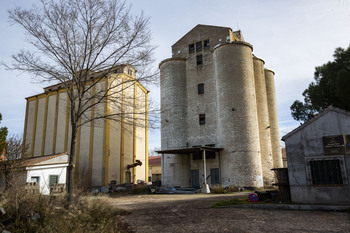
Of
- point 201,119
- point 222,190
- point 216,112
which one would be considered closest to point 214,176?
point 222,190

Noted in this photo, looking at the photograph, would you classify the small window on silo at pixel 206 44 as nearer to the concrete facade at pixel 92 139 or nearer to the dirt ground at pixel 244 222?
the concrete facade at pixel 92 139

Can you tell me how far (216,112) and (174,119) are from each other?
4.68 meters

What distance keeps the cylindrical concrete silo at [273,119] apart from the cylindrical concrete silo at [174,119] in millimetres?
10798

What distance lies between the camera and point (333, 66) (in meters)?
16.1

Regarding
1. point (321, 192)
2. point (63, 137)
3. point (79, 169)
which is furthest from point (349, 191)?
point (63, 137)

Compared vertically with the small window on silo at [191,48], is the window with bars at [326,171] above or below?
below

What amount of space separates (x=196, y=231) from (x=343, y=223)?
4.64 metres

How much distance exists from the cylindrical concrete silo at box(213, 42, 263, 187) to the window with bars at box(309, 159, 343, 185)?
1295cm

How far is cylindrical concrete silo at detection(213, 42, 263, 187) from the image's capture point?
81.1 feet

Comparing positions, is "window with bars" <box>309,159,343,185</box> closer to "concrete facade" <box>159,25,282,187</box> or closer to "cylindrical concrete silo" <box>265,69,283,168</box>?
"concrete facade" <box>159,25,282,187</box>

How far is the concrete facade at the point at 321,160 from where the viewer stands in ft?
36.7

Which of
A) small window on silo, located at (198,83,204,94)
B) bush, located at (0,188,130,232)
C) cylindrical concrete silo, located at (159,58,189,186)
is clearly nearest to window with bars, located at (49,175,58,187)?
cylindrical concrete silo, located at (159,58,189,186)

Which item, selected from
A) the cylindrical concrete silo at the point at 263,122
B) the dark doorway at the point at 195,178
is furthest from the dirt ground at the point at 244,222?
the cylindrical concrete silo at the point at 263,122

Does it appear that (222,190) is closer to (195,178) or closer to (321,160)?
(195,178)
